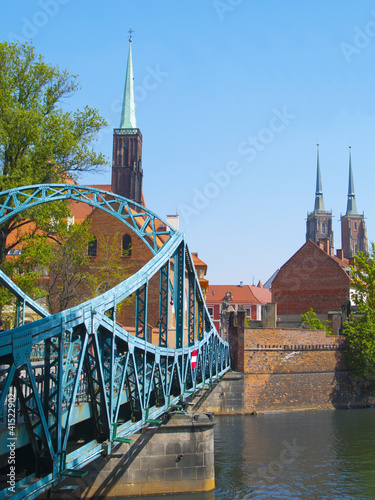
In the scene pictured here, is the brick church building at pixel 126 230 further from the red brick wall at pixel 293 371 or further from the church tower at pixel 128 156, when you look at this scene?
the red brick wall at pixel 293 371

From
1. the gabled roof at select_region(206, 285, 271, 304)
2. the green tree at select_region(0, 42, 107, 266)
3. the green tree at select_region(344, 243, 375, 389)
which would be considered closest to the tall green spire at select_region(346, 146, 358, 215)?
the gabled roof at select_region(206, 285, 271, 304)

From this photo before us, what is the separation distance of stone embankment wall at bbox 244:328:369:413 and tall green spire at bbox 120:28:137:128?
3458cm

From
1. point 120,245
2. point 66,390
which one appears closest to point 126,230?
point 120,245

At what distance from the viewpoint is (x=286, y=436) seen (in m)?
25.1

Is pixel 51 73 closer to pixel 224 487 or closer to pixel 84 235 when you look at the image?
pixel 84 235

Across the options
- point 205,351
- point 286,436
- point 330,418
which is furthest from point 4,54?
point 330,418

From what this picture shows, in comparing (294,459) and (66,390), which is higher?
(66,390)

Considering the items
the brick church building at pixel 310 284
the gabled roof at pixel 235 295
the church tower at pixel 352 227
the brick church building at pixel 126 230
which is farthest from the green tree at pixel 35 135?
the church tower at pixel 352 227

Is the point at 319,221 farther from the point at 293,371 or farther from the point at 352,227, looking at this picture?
the point at 293,371

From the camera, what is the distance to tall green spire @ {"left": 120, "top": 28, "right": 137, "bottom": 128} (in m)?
60.3

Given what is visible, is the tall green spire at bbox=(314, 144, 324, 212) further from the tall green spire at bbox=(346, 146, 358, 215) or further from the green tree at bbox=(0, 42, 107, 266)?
the green tree at bbox=(0, 42, 107, 266)

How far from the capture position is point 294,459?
2053 cm

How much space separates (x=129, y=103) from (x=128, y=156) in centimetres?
558

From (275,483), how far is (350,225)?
358 ft
